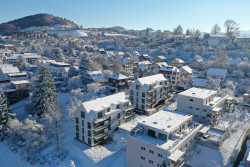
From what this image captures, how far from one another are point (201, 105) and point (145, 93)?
42.8ft

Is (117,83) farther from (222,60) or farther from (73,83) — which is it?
(222,60)

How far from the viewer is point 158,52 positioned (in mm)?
122438

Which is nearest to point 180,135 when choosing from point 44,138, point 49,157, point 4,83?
point 49,157

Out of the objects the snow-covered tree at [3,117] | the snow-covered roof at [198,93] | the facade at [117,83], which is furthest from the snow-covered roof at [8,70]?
the snow-covered roof at [198,93]

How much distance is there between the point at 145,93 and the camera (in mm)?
43375

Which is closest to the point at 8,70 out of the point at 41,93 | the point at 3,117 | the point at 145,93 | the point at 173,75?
the point at 41,93

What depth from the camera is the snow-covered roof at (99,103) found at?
30913 millimetres

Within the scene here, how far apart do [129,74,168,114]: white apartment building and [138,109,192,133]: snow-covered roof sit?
38.9 feet

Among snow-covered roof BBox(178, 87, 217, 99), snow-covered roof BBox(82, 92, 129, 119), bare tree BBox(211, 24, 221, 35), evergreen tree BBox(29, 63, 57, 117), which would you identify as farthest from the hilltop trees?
evergreen tree BBox(29, 63, 57, 117)

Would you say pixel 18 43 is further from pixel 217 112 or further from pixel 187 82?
pixel 217 112

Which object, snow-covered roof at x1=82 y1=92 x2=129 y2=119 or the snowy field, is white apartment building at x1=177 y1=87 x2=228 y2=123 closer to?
the snowy field

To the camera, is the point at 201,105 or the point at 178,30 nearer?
the point at 201,105

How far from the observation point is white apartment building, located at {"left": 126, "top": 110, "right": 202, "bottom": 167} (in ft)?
76.8

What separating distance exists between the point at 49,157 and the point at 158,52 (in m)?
105
